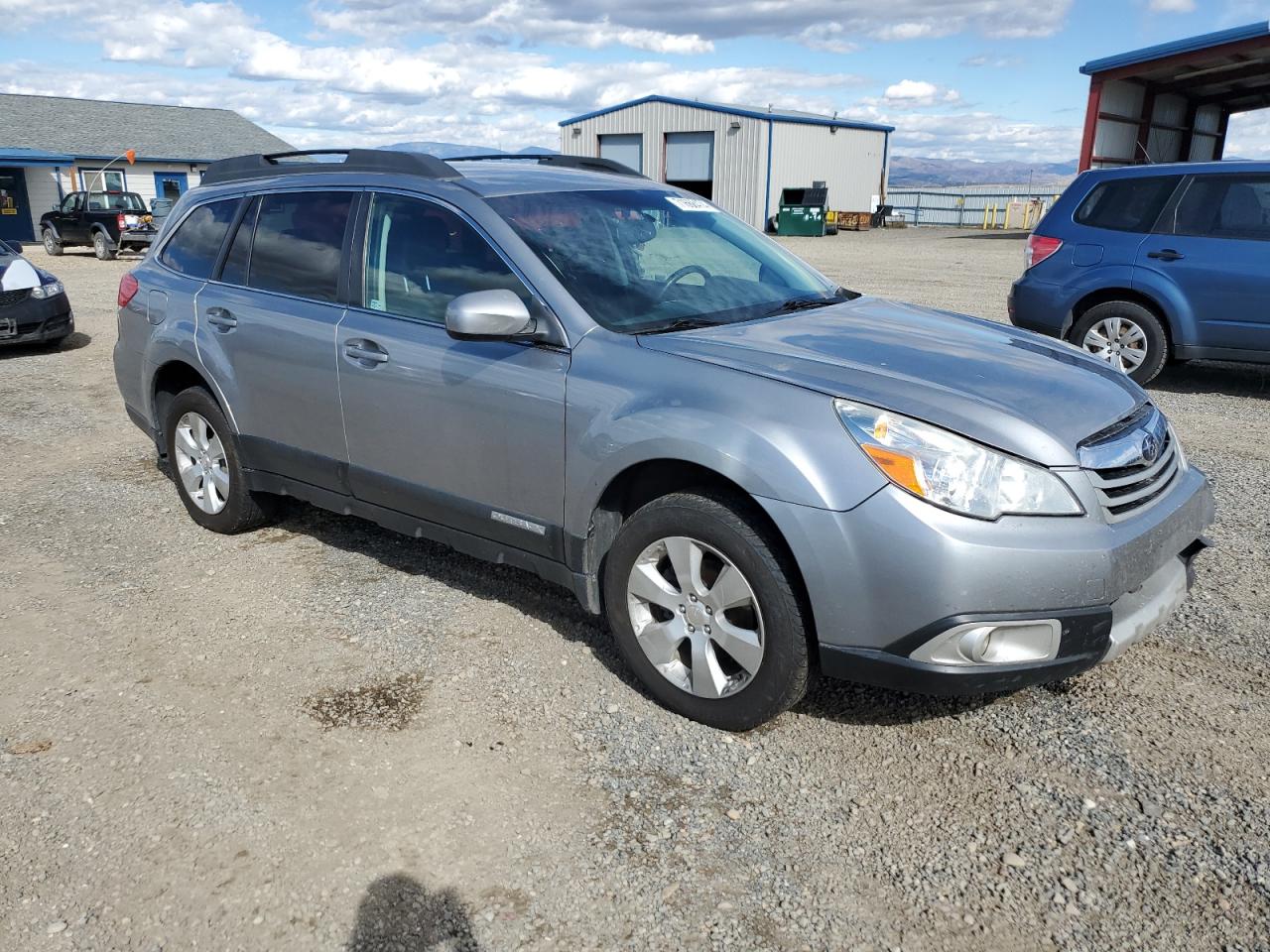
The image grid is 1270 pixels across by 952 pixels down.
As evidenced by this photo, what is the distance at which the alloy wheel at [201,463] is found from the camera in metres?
5.18

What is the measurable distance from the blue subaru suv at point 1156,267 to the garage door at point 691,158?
33.2 metres

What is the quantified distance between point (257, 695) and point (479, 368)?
1417 millimetres

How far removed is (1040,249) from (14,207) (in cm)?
3638

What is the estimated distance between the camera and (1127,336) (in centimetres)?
844

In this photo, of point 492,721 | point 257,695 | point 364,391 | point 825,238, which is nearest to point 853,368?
point 492,721

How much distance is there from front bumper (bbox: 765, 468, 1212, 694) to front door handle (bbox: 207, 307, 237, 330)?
304 cm

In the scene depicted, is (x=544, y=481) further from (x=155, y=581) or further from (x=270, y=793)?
(x=155, y=581)

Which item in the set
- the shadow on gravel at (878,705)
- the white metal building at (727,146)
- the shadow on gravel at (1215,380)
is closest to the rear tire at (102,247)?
the white metal building at (727,146)

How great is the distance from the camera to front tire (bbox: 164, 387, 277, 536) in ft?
16.6

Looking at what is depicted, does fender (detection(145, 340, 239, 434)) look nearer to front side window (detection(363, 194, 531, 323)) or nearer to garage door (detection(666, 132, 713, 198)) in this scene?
front side window (detection(363, 194, 531, 323))

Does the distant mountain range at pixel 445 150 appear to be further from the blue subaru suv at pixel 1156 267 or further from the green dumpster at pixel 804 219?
the green dumpster at pixel 804 219

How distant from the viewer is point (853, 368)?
126 inches

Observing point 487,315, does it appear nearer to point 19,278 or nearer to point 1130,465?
point 1130,465

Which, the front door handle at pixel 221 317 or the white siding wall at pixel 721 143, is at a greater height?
the white siding wall at pixel 721 143
